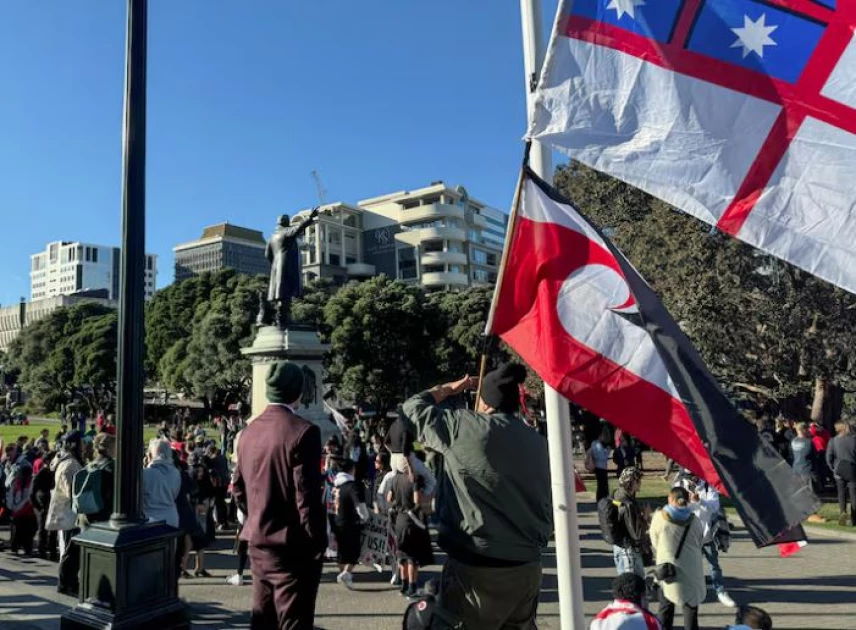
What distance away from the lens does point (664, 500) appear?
47.1 ft

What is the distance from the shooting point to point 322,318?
3806 cm

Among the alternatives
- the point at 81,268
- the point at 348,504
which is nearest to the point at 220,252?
the point at 81,268

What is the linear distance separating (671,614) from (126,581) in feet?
14.9

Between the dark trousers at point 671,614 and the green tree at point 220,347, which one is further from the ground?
the green tree at point 220,347

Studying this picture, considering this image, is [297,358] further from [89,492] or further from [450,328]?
[450,328]

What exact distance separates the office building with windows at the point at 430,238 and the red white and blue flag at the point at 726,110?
249 feet

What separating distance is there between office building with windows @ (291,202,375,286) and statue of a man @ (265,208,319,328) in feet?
213

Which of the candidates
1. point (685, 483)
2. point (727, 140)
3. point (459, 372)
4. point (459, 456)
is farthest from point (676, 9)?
point (459, 372)

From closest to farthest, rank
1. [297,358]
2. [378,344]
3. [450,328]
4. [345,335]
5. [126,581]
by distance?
[126,581] < [297,358] < [345,335] < [378,344] < [450,328]

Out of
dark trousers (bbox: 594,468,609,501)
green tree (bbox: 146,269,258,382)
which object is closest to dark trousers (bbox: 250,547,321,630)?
dark trousers (bbox: 594,468,609,501)

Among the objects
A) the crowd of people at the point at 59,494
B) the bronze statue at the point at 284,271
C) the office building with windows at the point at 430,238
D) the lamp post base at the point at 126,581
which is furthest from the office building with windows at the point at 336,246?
the lamp post base at the point at 126,581

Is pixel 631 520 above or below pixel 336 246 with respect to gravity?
below

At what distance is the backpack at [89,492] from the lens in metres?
6.41

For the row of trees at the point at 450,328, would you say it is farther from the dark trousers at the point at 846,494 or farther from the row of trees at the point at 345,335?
the dark trousers at the point at 846,494
